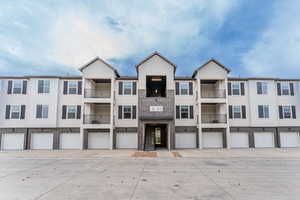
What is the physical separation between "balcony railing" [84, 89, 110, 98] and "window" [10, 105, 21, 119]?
8.63 m

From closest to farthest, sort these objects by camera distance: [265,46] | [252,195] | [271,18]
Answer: [252,195] → [271,18] → [265,46]

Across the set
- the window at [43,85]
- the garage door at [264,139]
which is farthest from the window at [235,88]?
the window at [43,85]

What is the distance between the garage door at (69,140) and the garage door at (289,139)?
26.3m

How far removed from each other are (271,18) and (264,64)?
574 inches

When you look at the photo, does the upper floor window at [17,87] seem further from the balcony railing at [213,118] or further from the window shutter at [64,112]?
the balcony railing at [213,118]

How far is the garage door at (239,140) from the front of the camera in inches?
811

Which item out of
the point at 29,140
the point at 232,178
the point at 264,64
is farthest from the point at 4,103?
the point at 264,64

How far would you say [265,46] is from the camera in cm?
2722

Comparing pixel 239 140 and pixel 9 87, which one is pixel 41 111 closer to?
pixel 9 87

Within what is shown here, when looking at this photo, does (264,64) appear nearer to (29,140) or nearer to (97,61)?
(97,61)

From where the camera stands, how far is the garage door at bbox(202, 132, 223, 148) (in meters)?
20.3

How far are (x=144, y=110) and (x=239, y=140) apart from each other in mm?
13050

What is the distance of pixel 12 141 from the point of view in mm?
19625

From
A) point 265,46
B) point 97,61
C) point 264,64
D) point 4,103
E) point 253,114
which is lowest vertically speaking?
point 253,114
